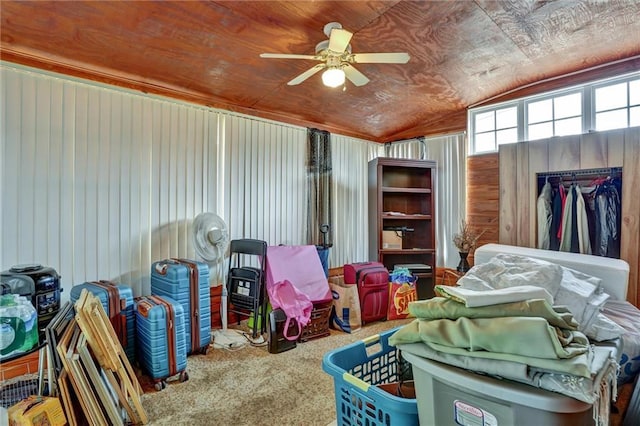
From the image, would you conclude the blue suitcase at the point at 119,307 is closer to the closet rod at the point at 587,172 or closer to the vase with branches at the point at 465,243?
the vase with branches at the point at 465,243

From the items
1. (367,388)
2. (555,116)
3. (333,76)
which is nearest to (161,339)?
(367,388)

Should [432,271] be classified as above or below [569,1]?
below

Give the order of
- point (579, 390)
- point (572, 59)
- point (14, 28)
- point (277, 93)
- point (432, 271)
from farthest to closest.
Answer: point (432, 271)
point (277, 93)
point (572, 59)
point (14, 28)
point (579, 390)

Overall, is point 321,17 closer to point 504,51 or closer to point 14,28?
point 504,51

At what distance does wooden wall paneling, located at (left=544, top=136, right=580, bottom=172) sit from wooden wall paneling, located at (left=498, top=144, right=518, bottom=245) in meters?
0.37

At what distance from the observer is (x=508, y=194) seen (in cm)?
391

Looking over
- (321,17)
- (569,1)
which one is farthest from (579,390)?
(569,1)

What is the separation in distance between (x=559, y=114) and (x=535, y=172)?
0.71 meters

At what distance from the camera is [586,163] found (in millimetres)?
3344

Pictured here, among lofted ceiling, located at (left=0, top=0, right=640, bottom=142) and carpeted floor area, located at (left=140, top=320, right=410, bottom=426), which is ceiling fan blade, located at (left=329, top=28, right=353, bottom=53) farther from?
carpeted floor area, located at (left=140, top=320, right=410, bottom=426)

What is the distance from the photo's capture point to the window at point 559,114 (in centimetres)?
331

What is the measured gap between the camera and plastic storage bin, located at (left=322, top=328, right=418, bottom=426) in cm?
91

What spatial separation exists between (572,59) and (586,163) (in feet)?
3.42

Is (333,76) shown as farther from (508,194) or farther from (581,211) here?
(581,211)
